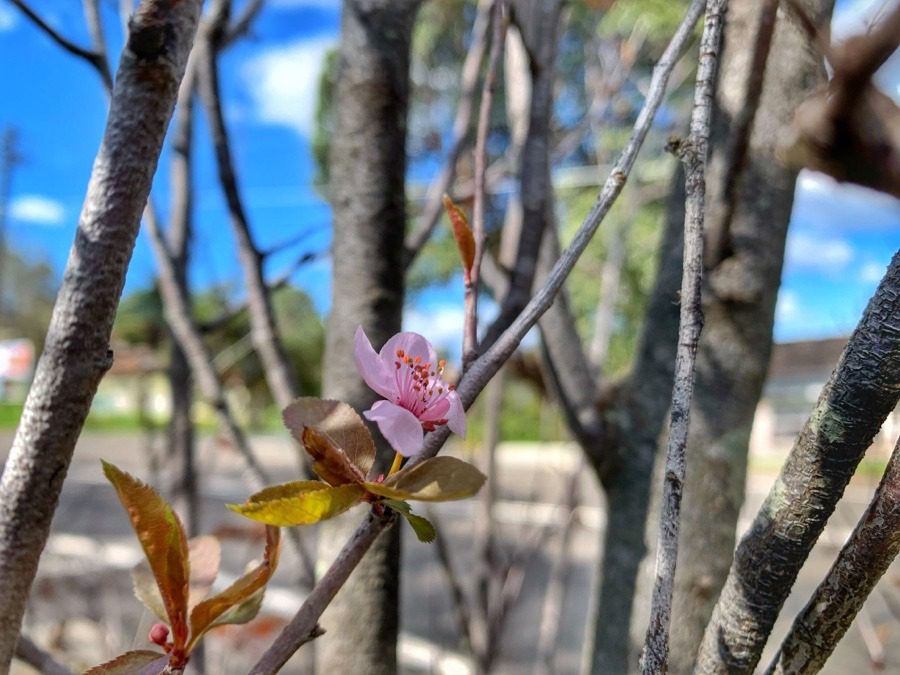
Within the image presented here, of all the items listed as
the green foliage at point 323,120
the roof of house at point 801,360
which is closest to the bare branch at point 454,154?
the green foliage at point 323,120

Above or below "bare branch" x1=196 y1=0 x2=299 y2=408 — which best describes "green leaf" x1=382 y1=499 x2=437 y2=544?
below

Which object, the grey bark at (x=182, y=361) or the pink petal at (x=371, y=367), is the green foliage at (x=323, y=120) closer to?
the grey bark at (x=182, y=361)


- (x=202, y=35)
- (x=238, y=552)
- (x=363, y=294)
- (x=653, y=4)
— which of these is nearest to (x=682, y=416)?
(x=363, y=294)

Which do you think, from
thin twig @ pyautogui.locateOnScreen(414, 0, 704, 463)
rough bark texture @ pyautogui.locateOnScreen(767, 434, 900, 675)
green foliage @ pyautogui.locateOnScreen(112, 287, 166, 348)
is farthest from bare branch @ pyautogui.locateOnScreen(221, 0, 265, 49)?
green foliage @ pyautogui.locateOnScreen(112, 287, 166, 348)

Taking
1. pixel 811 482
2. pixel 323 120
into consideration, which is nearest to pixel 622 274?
pixel 323 120

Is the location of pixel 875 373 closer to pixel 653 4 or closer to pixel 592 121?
pixel 653 4

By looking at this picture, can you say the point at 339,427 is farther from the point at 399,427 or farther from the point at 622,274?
the point at 622,274

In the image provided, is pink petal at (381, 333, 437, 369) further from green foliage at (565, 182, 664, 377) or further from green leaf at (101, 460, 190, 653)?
green foliage at (565, 182, 664, 377)
